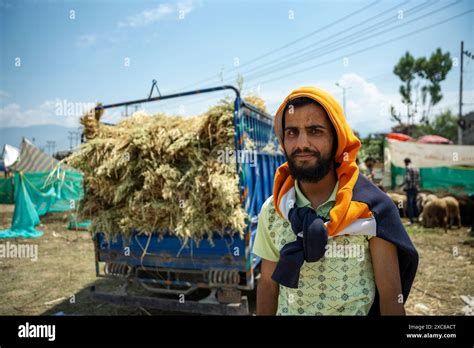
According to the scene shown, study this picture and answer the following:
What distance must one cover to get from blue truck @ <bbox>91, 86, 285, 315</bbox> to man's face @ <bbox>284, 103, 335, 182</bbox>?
6.74 feet

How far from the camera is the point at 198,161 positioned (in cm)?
384

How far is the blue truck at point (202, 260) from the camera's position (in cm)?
373

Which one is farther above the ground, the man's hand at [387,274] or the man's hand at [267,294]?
the man's hand at [387,274]

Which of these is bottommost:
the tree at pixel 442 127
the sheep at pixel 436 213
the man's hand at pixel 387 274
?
the sheep at pixel 436 213

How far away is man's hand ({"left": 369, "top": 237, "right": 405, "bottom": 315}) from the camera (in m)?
1.49

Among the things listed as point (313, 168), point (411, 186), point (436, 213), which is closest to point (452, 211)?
point (436, 213)

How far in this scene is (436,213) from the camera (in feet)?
31.8
